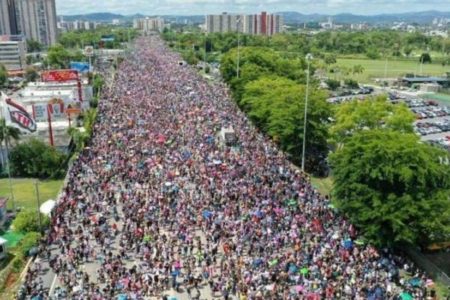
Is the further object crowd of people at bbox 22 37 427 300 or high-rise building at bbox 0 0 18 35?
high-rise building at bbox 0 0 18 35

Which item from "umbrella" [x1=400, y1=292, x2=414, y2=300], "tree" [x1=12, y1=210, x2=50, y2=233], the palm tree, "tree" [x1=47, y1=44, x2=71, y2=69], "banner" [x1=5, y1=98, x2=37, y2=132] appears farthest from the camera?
"tree" [x1=47, y1=44, x2=71, y2=69]

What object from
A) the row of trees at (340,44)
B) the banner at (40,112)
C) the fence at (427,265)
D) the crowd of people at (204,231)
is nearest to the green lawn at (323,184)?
the crowd of people at (204,231)

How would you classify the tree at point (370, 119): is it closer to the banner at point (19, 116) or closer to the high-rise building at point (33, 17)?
the banner at point (19, 116)

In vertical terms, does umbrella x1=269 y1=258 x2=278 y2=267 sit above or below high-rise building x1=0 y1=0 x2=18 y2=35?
below

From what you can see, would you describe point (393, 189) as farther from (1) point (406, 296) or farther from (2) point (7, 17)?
(2) point (7, 17)

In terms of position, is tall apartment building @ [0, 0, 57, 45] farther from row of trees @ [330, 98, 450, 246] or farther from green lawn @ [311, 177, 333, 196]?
row of trees @ [330, 98, 450, 246]

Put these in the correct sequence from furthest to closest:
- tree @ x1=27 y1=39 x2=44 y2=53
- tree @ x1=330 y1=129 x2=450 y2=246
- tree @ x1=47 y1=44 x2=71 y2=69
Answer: tree @ x1=27 y1=39 x2=44 y2=53
tree @ x1=47 y1=44 x2=71 y2=69
tree @ x1=330 y1=129 x2=450 y2=246

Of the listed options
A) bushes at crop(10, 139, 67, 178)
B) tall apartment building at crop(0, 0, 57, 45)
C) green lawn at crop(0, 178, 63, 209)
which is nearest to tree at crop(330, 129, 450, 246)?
green lawn at crop(0, 178, 63, 209)

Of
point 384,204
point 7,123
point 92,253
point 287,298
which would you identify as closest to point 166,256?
point 92,253
